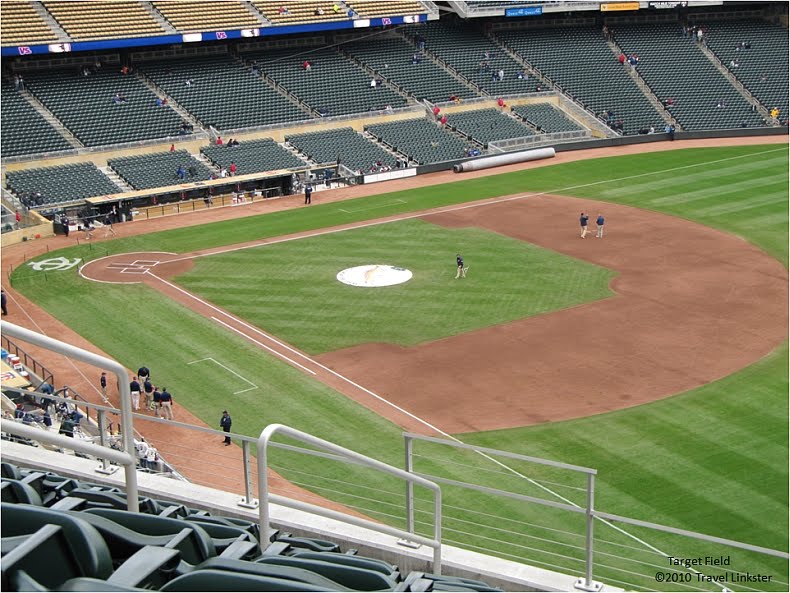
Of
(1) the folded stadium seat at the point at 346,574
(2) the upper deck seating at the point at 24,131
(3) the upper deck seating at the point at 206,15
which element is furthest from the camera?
(3) the upper deck seating at the point at 206,15

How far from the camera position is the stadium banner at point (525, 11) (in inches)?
2771

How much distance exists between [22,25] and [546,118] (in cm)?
3266

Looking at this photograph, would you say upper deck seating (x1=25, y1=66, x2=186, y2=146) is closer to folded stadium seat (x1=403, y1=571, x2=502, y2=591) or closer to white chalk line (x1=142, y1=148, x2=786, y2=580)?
white chalk line (x1=142, y1=148, x2=786, y2=580)

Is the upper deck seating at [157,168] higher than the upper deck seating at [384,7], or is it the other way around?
the upper deck seating at [384,7]

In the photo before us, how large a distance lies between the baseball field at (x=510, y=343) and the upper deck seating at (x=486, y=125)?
10966mm

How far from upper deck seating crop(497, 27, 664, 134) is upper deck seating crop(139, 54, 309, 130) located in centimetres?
1995

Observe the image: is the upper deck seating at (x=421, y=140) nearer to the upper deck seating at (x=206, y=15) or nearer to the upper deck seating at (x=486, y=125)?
the upper deck seating at (x=486, y=125)

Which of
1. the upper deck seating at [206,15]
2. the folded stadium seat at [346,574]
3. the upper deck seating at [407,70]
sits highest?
the upper deck seating at [206,15]

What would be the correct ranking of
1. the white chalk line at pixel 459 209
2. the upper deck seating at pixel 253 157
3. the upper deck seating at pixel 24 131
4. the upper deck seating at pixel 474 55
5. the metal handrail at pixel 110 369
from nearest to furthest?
the metal handrail at pixel 110 369
the white chalk line at pixel 459 209
the upper deck seating at pixel 24 131
the upper deck seating at pixel 253 157
the upper deck seating at pixel 474 55

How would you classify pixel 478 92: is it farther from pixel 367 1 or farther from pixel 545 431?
pixel 545 431

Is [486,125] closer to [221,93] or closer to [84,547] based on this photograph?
[221,93]

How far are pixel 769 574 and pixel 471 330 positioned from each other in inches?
599

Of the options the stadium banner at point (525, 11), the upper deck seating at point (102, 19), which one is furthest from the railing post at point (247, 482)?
the stadium banner at point (525, 11)

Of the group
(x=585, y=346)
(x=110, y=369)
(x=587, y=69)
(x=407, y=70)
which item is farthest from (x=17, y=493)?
(x=587, y=69)
